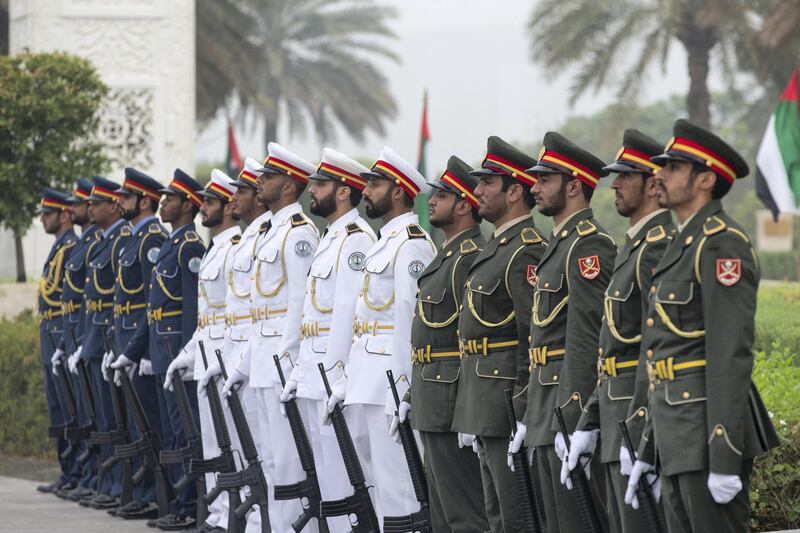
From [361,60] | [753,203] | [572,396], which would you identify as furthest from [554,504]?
[753,203]

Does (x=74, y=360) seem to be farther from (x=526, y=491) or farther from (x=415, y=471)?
(x=526, y=491)

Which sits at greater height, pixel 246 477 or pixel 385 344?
pixel 385 344

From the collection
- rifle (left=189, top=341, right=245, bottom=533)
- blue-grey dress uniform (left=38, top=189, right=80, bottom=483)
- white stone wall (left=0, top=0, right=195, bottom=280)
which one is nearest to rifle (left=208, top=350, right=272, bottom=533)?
rifle (left=189, top=341, right=245, bottom=533)

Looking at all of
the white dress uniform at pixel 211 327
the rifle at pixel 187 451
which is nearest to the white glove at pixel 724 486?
the white dress uniform at pixel 211 327

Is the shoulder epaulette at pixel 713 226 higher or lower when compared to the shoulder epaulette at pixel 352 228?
lower

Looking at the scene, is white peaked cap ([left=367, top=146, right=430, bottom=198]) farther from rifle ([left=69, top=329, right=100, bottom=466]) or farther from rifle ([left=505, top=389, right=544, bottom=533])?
rifle ([left=69, top=329, right=100, bottom=466])

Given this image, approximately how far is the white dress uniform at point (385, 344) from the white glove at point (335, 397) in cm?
6

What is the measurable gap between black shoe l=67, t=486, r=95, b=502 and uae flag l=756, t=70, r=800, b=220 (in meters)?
→ 9.68

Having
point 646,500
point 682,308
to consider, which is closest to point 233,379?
point 646,500

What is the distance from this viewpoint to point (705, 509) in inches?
188

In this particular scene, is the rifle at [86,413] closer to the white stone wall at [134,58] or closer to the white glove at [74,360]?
the white glove at [74,360]

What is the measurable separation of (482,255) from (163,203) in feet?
12.4

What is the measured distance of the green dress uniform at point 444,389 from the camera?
6.64m

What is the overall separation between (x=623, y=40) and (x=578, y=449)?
804 inches
